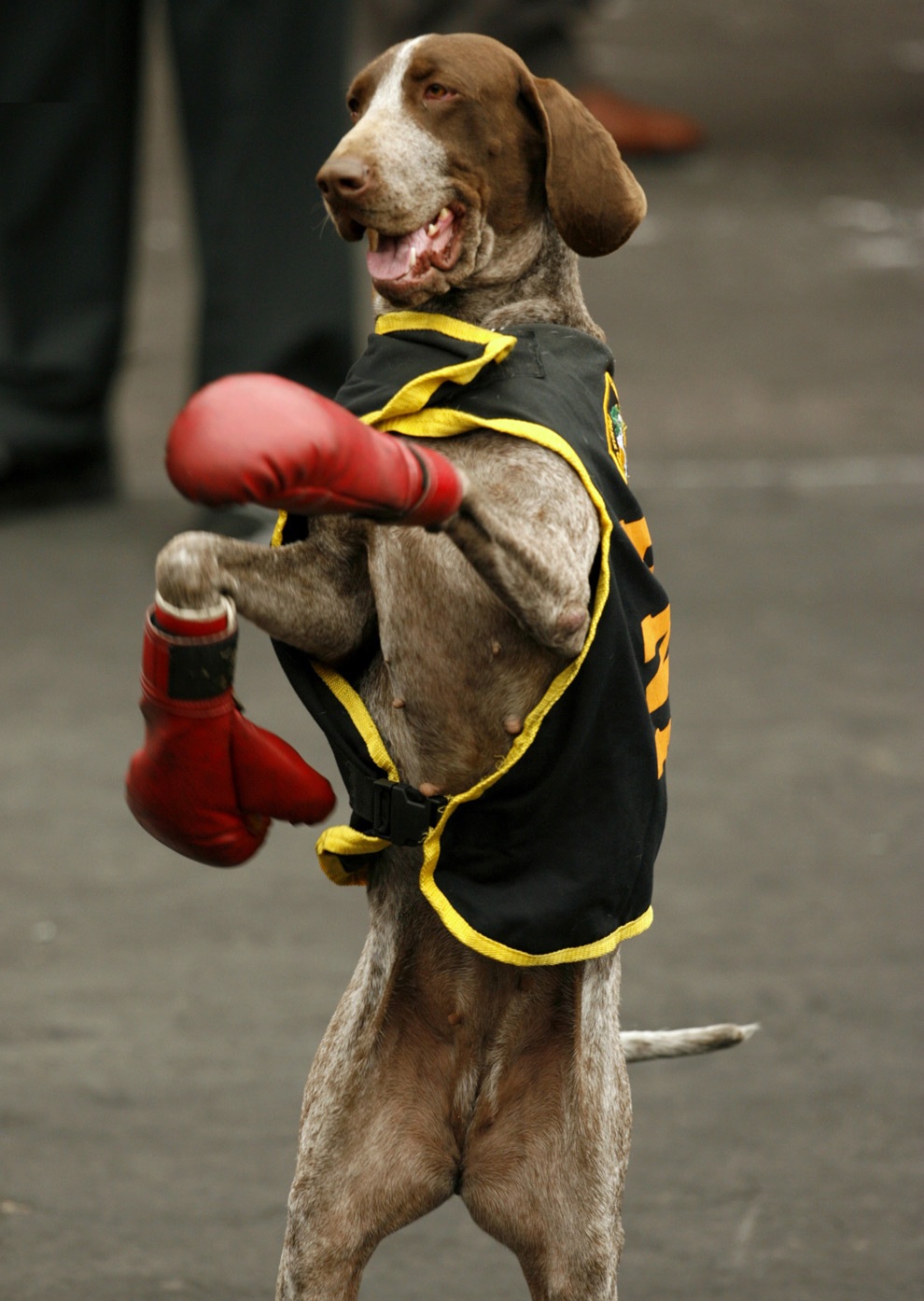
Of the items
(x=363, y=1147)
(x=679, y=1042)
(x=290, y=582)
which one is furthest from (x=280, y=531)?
(x=679, y=1042)

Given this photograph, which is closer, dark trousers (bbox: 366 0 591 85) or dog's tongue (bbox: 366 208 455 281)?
dog's tongue (bbox: 366 208 455 281)

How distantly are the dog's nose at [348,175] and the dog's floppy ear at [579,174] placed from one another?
0.66ft

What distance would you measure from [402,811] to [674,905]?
5.56 feet

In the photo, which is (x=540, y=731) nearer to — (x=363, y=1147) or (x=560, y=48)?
(x=363, y=1147)

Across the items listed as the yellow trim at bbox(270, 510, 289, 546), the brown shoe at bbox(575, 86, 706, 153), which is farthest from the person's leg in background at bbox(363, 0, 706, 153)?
the yellow trim at bbox(270, 510, 289, 546)

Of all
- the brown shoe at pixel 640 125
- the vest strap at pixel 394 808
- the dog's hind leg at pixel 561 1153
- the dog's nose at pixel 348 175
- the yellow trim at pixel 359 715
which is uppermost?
the dog's nose at pixel 348 175

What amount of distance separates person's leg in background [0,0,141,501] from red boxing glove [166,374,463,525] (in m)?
3.62

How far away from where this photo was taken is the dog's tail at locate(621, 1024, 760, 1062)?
223cm

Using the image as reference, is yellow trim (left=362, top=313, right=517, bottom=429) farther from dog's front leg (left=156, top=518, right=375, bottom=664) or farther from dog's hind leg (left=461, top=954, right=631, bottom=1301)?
dog's hind leg (left=461, top=954, right=631, bottom=1301)

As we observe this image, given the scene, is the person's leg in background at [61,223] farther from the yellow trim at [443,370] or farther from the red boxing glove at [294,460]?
the red boxing glove at [294,460]

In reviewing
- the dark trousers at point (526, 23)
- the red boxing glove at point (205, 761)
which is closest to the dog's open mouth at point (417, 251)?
the red boxing glove at point (205, 761)

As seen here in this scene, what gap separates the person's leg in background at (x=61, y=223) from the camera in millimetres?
4789

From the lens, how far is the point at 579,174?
1770 millimetres

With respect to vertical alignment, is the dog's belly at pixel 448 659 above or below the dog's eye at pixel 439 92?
below
